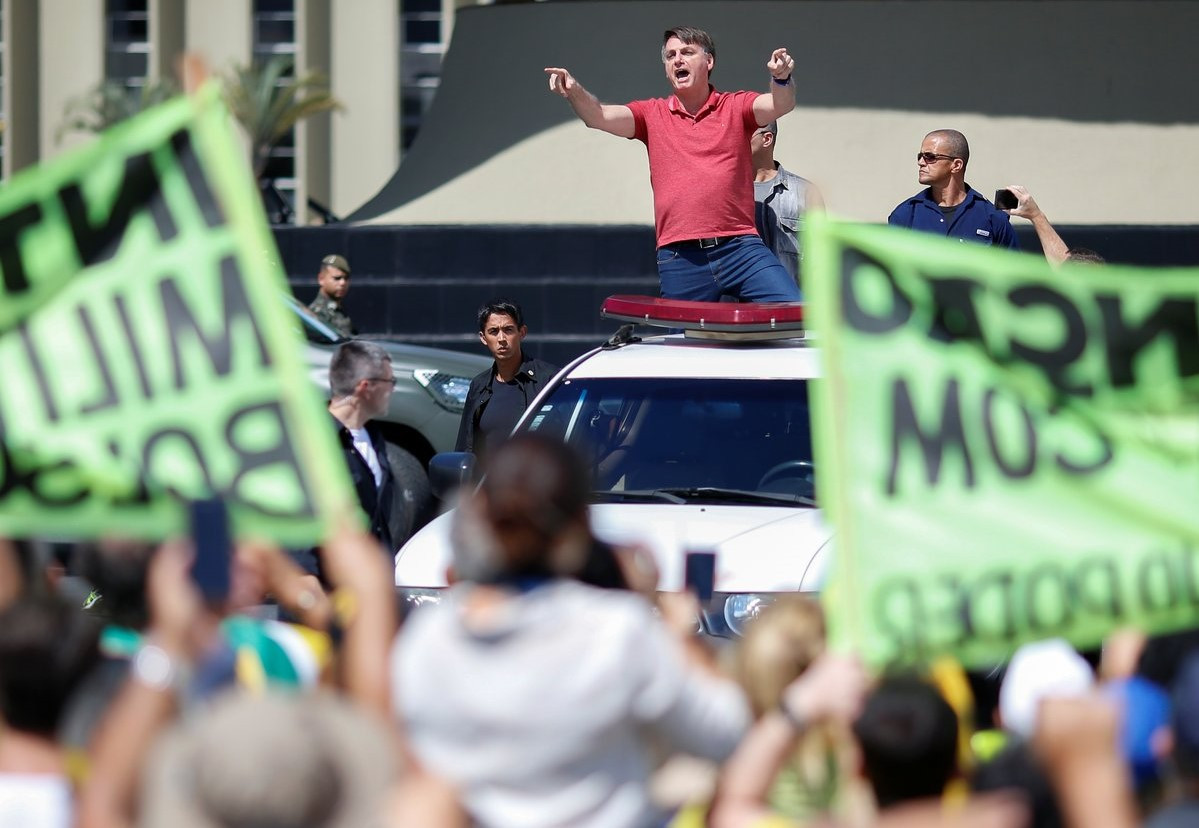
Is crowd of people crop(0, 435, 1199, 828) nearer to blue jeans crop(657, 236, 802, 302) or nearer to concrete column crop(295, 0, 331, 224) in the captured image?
blue jeans crop(657, 236, 802, 302)

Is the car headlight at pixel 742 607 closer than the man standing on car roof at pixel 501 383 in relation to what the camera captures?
Yes

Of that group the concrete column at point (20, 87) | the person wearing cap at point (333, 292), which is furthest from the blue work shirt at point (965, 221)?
the concrete column at point (20, 87)

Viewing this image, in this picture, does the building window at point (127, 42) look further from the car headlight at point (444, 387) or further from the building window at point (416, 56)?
the car headlight at point (444, 387)

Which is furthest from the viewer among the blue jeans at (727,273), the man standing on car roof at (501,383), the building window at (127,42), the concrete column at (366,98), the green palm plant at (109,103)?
the building window at (127,42)

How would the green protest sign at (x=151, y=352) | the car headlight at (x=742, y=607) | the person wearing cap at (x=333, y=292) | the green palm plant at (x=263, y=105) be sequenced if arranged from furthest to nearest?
the green palm plant at (x=263, y=105) < the person wearing cap at (x=333, y=292) < the car headlight at (x=742, y=607) < the green protest sign at (x=151, y=352)

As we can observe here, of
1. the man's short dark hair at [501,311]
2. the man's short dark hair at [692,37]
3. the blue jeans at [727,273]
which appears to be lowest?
the man's short dark hair at [501,311]

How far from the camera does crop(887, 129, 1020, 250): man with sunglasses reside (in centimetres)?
877

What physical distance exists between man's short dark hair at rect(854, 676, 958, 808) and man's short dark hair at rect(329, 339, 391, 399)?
3349 millimetres

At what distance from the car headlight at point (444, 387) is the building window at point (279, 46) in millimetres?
35367

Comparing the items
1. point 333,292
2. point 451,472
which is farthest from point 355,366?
point 333,292

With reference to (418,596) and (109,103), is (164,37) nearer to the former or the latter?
(109,103)

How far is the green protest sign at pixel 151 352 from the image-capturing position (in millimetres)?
4188

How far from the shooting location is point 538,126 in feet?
58.9

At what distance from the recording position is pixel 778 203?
9523mm
